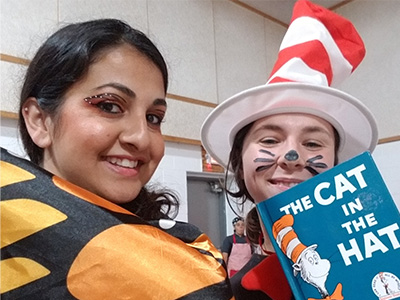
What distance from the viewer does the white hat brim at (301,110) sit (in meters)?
1.02

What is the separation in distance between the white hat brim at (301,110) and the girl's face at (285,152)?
3 centimetres

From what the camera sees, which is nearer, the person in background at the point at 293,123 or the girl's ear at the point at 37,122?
the girl's ear at the point at 37,122

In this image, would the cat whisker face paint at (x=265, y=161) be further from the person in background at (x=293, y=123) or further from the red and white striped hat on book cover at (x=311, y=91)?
the red and white striped hat on book cover at (x=311, y=91)

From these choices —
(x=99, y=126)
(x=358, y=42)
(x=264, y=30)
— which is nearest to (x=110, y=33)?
(x=99, y=126)

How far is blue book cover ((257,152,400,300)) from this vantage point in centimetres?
66

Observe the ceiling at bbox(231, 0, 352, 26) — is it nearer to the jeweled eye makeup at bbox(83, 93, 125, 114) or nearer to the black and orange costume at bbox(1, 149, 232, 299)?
the jeweled eye makeup at bbox(83, 93, 125, 114)

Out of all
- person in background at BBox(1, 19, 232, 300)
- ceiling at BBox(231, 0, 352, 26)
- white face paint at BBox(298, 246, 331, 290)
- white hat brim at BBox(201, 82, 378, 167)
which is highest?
ceiling at BBox(231, 0, 352, 26)

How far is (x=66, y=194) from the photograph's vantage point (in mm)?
618

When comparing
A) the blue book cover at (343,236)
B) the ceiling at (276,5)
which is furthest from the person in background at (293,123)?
the ceiling at (276,5)

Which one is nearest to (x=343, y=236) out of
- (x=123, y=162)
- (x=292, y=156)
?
(x=292, y=156)

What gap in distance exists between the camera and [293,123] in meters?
1.02

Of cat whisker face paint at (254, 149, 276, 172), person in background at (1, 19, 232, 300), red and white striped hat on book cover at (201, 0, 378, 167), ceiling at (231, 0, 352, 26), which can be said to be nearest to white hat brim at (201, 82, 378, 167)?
red and white striped hat on book cover at (201, 0, 378, 167)

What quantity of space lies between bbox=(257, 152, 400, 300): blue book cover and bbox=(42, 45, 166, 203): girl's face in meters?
0.30

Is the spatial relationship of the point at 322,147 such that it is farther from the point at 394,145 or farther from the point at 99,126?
the point at 394,145
